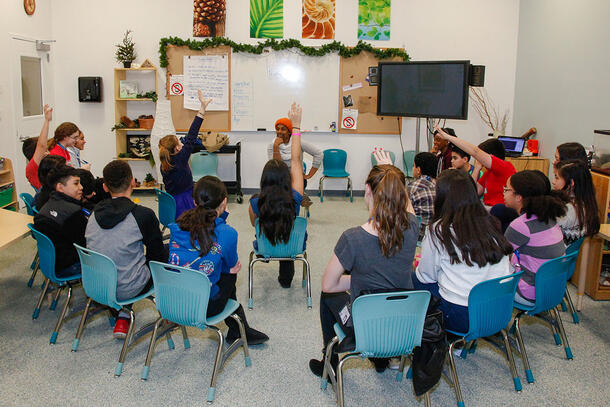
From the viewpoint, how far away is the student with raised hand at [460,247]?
105 inches

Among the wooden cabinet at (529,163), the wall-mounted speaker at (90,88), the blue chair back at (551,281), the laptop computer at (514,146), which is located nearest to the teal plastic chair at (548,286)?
the blue chair back at (551,281)

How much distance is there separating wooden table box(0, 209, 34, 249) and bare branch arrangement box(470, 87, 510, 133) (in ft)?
20.9

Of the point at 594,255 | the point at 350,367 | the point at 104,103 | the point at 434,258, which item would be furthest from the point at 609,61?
the point at 104,103

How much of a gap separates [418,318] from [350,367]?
2.98 ft

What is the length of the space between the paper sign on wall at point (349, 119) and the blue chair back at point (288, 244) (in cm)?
434

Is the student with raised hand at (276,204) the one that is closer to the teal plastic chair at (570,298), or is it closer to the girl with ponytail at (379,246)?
the girl with ponytail at (379,246)

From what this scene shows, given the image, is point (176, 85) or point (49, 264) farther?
point (176, 85)

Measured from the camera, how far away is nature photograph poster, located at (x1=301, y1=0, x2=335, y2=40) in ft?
25.3

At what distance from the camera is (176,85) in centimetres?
784

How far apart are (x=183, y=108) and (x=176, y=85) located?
1.14ft

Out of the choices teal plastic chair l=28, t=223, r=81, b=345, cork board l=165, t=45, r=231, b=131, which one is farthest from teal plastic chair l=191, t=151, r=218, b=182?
teal plastic chair l=28, t=223, r=81, b=345

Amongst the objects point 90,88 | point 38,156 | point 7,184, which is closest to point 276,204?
point 38,156

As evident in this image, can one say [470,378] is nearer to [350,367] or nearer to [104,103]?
[350,367]

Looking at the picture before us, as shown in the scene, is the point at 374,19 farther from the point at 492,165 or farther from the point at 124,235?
the point at 124,235
